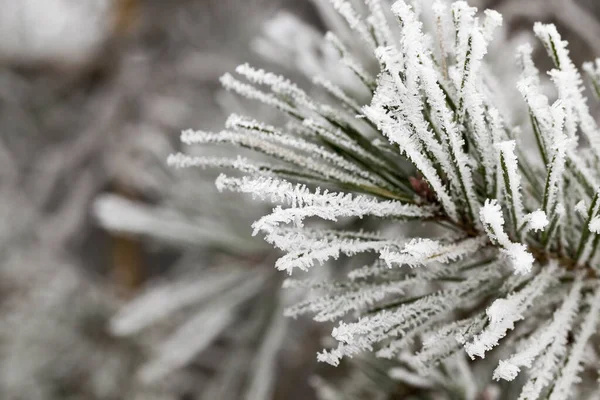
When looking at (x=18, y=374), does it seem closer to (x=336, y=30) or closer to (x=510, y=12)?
(x=336, y=30)

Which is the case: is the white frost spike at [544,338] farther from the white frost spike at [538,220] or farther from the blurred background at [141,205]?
the blurred background at [141,205]

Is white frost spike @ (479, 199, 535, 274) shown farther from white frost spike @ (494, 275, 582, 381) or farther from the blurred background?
the blurred background

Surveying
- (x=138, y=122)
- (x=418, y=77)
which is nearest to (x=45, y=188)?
(x=138, y=122)

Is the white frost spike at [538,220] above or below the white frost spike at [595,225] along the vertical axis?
above

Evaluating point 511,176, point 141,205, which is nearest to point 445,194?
point 511,176

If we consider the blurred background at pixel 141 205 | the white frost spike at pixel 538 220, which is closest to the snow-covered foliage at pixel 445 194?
the white frost spike at pixel 538 220
